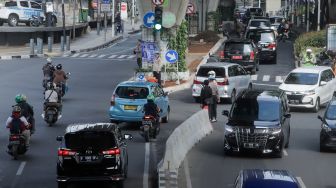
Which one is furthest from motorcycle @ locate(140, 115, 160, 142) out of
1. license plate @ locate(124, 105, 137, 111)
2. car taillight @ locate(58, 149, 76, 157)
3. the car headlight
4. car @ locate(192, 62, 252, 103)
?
car @ locate(192, 62, 252, 103)

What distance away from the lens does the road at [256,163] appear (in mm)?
20688

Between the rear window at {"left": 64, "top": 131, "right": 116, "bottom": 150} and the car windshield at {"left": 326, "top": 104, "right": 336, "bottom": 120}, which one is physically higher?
the rear window at {"left": 64, "top": 131, "right": 116, "bottom": 150}

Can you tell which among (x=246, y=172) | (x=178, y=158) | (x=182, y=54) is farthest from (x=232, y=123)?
(x=182, y=54)

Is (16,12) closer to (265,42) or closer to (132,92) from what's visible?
(265,42)

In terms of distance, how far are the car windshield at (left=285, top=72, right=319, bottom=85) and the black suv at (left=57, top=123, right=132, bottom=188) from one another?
1885 cm

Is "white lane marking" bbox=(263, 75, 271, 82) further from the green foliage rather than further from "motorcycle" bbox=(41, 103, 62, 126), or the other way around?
"motorcycle" bbox=(41, 103, 62, 126)

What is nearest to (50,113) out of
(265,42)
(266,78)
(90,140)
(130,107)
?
(130,107)

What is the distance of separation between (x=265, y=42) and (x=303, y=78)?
17211 mm

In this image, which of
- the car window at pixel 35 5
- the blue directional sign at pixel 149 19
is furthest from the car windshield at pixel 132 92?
the car window at pixel 35 5

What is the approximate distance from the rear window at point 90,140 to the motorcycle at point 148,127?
25.0 ft

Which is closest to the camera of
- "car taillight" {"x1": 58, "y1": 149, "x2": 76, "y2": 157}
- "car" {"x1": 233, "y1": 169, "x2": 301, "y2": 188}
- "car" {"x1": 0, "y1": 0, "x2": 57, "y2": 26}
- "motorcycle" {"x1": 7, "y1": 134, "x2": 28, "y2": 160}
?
"car" {"x1": 233, "y1": 169, "x2": 301, "y2": 188}

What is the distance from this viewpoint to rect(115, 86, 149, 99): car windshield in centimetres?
2861

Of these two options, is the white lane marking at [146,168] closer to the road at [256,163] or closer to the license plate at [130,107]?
the road at [256,163]

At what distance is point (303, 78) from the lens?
36469 mm
